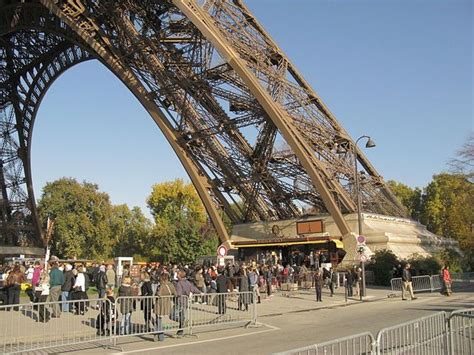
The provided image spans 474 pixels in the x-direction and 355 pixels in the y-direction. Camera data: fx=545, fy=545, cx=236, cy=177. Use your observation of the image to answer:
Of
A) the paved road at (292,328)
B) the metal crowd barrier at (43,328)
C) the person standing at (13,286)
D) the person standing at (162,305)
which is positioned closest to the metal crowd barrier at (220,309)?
the paved road at (292,328)

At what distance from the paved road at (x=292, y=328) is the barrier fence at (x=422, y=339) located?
3925 mm

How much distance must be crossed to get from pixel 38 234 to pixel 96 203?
11.0m

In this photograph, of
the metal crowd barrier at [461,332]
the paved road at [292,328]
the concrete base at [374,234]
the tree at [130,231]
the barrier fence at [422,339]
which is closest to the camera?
the barrier fence at [422,339]

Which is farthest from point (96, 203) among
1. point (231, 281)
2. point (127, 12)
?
point (231, 281)

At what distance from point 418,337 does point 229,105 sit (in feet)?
91.1

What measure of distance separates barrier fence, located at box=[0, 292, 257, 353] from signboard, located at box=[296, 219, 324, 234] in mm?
18855

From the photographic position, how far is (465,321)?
8.20 m

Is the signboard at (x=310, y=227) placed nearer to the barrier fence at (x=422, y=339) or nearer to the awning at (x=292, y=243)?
the awning at (x=292, y=243)

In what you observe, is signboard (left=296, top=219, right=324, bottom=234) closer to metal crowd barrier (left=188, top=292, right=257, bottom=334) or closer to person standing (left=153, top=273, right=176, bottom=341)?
metal crowd barrier (left=188, top=292, right=257, bottom=334)

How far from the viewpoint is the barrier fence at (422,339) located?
21.5ft

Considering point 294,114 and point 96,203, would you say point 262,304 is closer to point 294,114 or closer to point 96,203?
point 294,114

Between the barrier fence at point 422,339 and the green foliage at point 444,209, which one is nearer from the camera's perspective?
the barrier fence at point 422,339

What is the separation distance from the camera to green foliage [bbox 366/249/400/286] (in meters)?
31.2

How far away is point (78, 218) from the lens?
67750 mm
